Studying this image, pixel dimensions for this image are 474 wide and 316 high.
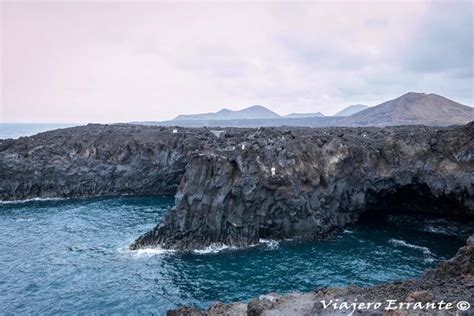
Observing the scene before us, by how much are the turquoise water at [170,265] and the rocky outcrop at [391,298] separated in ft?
40.2

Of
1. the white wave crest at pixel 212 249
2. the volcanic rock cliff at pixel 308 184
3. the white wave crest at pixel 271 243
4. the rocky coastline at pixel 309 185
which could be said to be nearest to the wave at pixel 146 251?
the rocky coastline at pixel 309 185

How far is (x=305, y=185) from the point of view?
53750mm

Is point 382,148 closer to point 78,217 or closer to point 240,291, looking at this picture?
point 240,291

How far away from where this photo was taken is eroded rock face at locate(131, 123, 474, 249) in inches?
1989

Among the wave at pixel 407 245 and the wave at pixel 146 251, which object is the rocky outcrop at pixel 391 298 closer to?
the wave at pixel 407 245

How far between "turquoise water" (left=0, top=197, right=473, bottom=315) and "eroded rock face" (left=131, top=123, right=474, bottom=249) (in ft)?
9.29

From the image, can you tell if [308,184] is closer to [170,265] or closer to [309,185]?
[309,185]

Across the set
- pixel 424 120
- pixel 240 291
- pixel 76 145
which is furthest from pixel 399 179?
pixel 424 120

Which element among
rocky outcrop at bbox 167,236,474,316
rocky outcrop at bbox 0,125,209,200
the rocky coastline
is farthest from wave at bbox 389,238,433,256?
rocky outcrop at bbox 0,125,209,200

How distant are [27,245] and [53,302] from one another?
19610 mm

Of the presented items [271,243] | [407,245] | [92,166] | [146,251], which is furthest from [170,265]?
[92,166]

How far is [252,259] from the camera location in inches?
1745

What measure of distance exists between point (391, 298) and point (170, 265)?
93.1ft

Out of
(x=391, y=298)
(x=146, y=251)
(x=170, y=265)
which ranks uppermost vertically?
(x=391, y=298)
